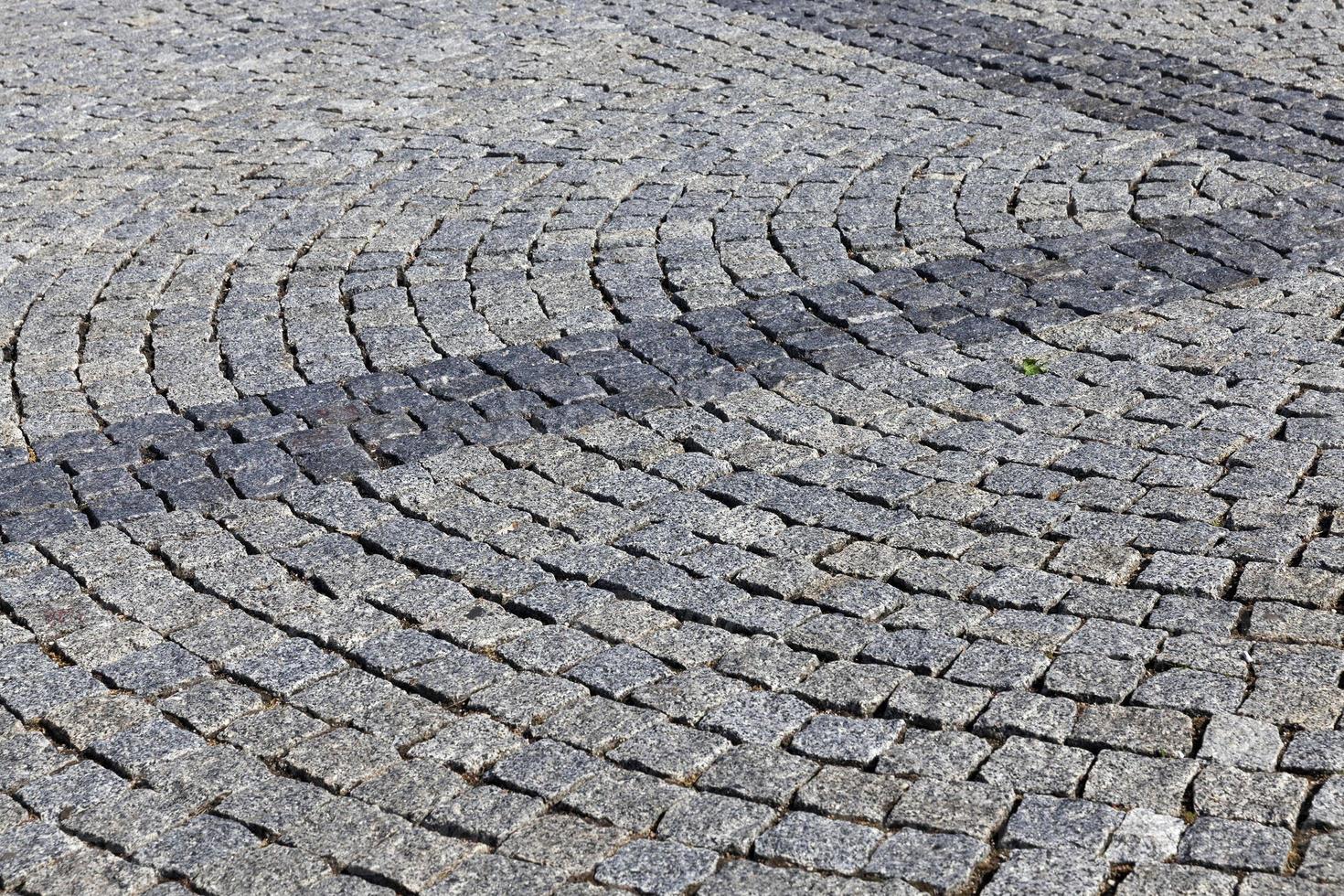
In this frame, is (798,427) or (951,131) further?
(951,131)

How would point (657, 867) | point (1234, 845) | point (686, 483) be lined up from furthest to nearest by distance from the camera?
point (686, 483) → point (657, 867) → point (1234, 845)

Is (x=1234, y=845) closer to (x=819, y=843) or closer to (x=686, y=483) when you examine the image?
(x=819, y=843)

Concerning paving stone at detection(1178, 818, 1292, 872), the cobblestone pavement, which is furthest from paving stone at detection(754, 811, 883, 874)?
paving stone at detection(1178, 818, 1292, 872)

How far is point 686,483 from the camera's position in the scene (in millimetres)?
4840

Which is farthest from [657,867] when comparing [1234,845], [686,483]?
[686,483]

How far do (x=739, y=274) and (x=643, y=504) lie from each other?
6.00 ft

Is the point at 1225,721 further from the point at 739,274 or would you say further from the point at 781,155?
the point at 781,155

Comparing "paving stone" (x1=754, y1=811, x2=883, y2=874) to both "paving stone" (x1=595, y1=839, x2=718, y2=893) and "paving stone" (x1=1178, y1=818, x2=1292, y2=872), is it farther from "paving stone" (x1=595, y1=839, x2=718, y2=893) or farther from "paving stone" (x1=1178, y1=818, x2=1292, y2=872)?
"paving stone" (x1=1178, y1=818, x2=1292, y2=872)

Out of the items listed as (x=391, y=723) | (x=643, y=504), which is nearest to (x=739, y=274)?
(x=643, y=504)

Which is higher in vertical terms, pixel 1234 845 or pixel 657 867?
pixel 1234 845

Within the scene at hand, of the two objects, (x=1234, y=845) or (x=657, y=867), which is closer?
(x=1234, y=845)

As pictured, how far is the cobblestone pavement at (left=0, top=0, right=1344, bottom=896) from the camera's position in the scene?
11.1ft

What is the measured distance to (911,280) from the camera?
6180 mm

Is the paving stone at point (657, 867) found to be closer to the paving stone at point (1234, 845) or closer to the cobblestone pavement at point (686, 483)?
the cobblestone pavement at point (686, 483)
